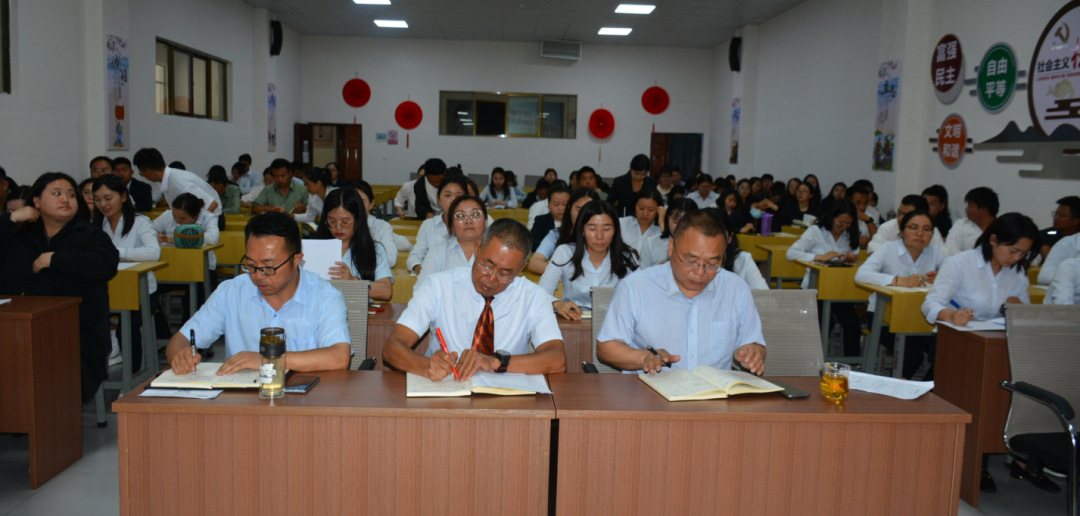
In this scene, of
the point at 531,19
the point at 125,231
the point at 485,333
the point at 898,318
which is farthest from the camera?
the point at 531,19

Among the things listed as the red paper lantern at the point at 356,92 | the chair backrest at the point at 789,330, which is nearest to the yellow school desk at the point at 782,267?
the chair backrest at the point at 789,330

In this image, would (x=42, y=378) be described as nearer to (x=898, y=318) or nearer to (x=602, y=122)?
(x=898, y=318)

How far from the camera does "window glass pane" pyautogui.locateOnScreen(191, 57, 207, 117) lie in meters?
10.3

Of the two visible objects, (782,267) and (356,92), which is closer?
(782,267)

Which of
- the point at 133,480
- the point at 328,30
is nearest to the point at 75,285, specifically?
the point at 133,480

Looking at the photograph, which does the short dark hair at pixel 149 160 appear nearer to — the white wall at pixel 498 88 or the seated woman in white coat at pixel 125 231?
the seated woman in white coat at pixel 125 231

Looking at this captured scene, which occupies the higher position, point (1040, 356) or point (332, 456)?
point (1040, 356)

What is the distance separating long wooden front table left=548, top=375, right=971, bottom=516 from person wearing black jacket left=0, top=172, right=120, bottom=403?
262 centimetres

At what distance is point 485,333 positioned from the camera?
2.56m

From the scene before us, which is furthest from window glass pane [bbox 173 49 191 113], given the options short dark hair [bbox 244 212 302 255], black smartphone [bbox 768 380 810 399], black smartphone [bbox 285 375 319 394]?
black smartphone [bbox 768 380 810 399]

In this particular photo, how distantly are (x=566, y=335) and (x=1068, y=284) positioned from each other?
2.80 meters

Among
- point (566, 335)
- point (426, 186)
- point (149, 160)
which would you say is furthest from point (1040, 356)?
point (149, 160)

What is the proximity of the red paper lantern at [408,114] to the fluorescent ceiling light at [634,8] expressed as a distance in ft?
16.8

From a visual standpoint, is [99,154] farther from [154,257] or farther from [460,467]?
[460,467]
